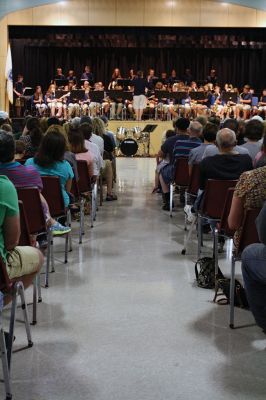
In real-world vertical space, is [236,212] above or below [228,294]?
above

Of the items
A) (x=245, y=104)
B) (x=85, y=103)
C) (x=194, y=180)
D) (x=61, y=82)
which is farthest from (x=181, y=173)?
(x=61, y=82)

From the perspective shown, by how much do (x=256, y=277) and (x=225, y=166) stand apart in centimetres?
182

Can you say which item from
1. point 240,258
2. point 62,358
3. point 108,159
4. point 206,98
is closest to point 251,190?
point 240,258

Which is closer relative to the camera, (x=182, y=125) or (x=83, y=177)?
(x=83, y=177)

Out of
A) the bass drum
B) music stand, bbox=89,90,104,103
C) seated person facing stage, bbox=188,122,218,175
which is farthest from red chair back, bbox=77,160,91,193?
music stand, bbox=89,90,104,103

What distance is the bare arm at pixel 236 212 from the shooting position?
372cm

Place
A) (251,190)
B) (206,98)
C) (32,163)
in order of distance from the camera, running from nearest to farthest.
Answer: (251,190), (32,163), (206,98)

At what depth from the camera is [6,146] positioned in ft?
12.2

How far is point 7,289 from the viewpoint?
119 inches

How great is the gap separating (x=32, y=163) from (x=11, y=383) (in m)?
2.56

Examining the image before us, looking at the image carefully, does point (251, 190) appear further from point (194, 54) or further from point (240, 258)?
point (194, 54)

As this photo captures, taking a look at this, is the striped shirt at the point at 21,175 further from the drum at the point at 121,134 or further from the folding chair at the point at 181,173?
the drum at the point at 121,134

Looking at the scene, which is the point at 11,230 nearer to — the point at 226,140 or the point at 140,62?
the point at 226,140

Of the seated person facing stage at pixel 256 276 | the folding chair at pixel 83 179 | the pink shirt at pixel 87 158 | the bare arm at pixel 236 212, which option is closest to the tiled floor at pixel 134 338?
the seated person facing stage at pixel 256 276
